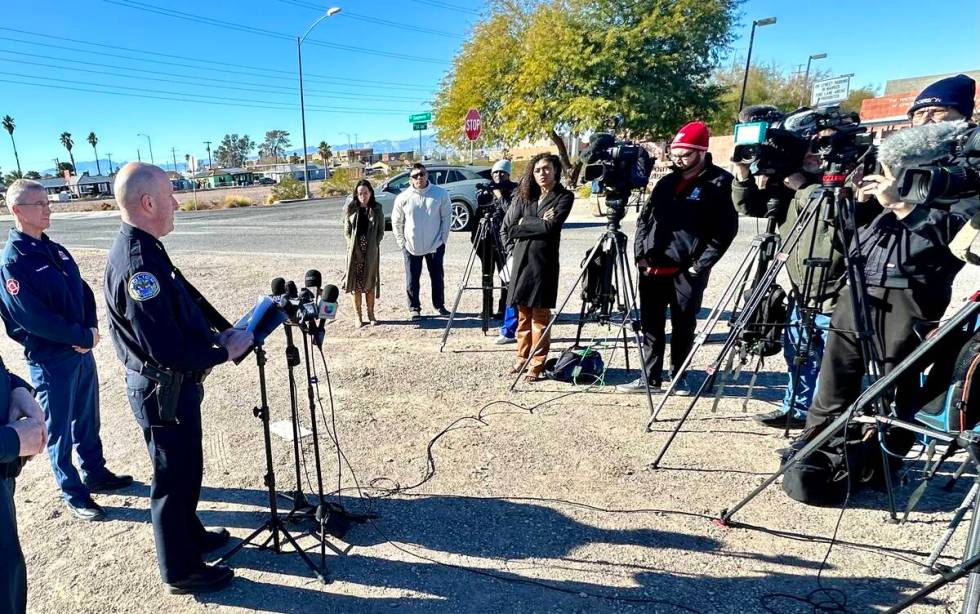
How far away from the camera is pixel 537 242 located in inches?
177

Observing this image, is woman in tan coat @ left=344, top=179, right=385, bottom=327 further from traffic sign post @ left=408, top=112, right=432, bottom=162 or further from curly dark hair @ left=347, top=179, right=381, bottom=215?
traffic sign post @ left=408, top=112, right=432, bottom=162

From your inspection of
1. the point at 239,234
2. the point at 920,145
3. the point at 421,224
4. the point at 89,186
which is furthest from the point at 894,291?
the point at 89,186

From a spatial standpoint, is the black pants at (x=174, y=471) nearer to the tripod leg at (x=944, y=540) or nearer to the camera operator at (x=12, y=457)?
the camera operator at (x=12, y=457)

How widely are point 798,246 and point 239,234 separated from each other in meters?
15.2

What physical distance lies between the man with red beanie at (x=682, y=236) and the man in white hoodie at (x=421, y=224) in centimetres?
288

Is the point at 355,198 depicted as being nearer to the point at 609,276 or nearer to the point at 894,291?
the point at 609,276

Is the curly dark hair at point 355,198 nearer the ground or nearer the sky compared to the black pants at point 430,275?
nearer the sky

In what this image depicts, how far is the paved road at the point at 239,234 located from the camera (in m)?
12.9

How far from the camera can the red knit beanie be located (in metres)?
3.91

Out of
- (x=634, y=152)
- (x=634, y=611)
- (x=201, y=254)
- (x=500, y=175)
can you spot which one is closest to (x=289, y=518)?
(x=634, y=611)

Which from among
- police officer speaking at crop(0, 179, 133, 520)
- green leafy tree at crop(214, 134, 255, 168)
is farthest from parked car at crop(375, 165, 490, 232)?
green leafy tree at crop(214, 134, 255, 168)

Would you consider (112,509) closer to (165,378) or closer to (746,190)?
(165,378)

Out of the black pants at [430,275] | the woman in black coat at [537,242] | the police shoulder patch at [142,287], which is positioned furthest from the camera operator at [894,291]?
the black pants at [430,275]

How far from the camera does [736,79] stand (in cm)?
4672
